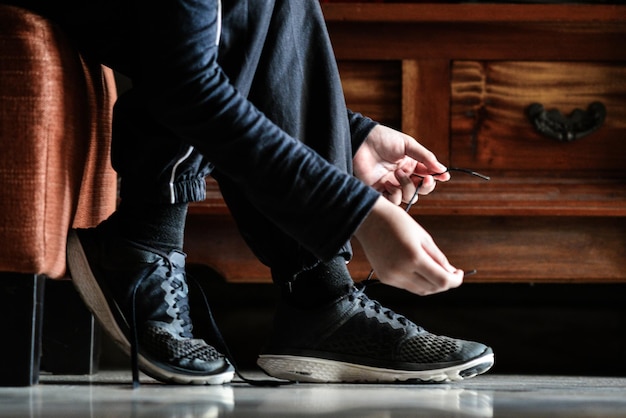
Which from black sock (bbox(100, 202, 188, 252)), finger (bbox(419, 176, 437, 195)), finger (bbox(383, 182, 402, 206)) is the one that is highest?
finger (bbox(419, 176, 437, 195))

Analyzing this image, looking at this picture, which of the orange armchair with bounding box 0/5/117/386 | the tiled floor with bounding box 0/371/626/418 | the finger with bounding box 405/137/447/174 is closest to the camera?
the tiled floor with bounding box 0/371/626/418

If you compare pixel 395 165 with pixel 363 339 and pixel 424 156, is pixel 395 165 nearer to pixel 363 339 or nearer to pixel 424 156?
pixel 424 156

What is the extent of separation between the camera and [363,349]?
2.99 ft

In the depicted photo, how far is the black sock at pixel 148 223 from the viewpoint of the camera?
90cm

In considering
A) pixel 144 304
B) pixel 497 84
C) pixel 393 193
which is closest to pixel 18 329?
pixel 144 304

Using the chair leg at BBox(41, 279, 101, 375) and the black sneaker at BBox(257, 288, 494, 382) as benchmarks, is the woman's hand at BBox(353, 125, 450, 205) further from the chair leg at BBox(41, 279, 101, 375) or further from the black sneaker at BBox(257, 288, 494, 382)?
the chair leg at BBox(41, 279, 101, 375)

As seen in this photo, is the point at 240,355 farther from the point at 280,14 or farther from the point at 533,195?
the point at 280,14

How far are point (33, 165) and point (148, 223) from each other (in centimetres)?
13

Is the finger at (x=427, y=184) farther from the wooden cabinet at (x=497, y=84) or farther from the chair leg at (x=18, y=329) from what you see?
the chair leg at (x=18, y=329)

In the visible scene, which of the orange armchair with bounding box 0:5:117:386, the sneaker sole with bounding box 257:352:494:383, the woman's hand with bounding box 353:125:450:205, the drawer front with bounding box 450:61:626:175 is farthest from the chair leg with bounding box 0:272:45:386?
the drawer front with bounding box 450:61:626:175

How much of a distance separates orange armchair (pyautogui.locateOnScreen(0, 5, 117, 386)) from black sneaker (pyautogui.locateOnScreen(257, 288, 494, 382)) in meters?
0.25

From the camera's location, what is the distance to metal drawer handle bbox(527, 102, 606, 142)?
129cm

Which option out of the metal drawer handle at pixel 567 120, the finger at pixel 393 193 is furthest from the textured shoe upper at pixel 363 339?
the metal drawer handle at pixel 567 120

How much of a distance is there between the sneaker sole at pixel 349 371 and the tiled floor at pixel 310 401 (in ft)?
0.04
